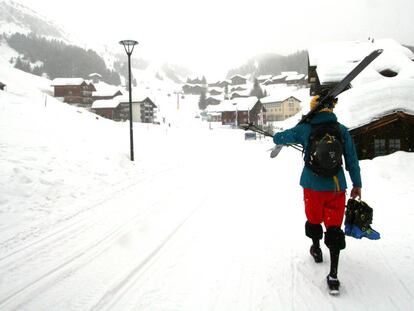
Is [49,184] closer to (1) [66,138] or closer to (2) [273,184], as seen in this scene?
(1) [66,138]

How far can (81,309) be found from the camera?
3426 millimetres

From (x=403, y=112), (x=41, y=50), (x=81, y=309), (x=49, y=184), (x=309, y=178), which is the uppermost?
(x=41, y=50)

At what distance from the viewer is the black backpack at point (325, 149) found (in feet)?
11.7

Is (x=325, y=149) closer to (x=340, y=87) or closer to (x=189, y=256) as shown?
(x=340, y=87)

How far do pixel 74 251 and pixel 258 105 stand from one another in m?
73.0

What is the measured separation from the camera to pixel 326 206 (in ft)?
12.4

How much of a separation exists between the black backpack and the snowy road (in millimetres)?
1494

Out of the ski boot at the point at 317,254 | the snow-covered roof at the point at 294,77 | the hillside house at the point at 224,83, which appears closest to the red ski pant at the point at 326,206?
the ski boot at the point at 317,254

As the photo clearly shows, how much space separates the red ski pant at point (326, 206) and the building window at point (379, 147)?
1268 centimetres

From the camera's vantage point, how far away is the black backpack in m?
3.58

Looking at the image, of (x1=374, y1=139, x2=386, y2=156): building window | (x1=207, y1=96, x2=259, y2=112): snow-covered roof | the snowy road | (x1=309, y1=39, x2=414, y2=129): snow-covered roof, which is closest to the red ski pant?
the snowy road

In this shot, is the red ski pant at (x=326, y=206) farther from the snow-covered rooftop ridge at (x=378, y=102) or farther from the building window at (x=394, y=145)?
the building window at (x=394, y=145)

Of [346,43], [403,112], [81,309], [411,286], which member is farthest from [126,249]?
[346,43]

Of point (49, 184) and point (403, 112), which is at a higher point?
point (403, 112)
